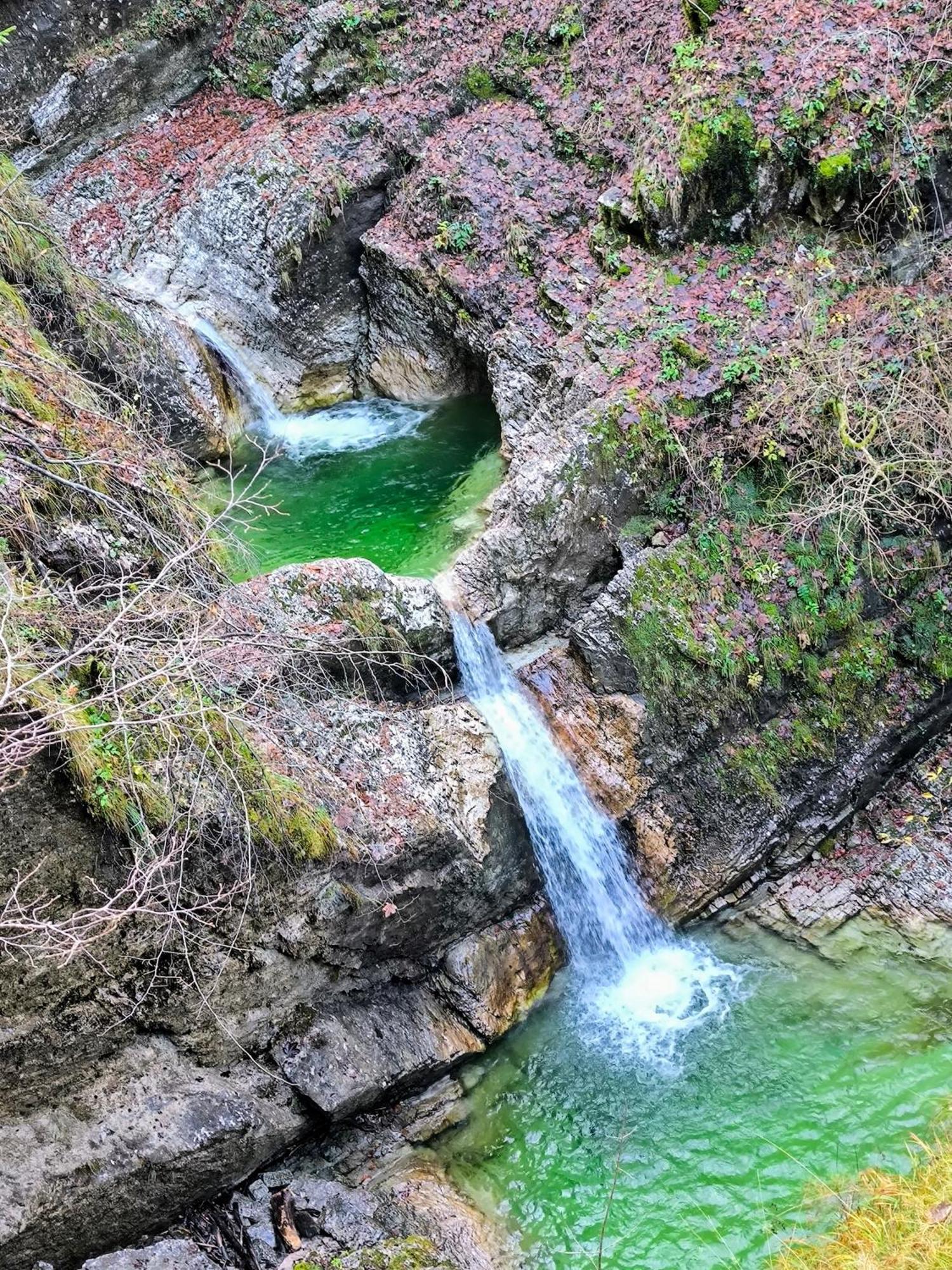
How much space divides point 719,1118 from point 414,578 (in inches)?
186

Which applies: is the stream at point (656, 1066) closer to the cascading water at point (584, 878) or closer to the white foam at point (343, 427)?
the cascading water at point (584, 878)

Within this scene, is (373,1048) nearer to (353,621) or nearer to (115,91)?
(353,621)

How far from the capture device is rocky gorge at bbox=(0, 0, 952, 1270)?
4.79 metres

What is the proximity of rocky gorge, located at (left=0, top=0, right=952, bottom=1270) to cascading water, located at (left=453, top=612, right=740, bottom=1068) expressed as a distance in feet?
0.79

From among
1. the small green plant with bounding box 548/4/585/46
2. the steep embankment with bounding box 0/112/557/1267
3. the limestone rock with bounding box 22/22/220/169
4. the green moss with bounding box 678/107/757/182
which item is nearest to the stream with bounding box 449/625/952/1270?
the steep embankment with bounding box 0/112/557/1267

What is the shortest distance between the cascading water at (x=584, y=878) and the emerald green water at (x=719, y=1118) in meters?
0.36

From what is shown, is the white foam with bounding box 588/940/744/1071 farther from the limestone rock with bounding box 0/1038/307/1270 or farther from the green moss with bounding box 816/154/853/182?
the green moss with bounding box 816/154/853/182

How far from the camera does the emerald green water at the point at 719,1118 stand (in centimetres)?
523

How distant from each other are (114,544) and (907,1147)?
21.1ft

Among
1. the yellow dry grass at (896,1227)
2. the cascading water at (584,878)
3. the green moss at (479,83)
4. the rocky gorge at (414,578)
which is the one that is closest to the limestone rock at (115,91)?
the rocky gorge at (414,578)

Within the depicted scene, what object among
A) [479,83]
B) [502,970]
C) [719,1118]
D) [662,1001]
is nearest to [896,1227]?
[719,1118]

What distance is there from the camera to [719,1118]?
227 inches

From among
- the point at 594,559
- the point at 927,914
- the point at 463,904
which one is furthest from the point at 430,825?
the point at 927,914

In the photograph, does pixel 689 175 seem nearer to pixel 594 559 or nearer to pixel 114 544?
pixel 594 559
